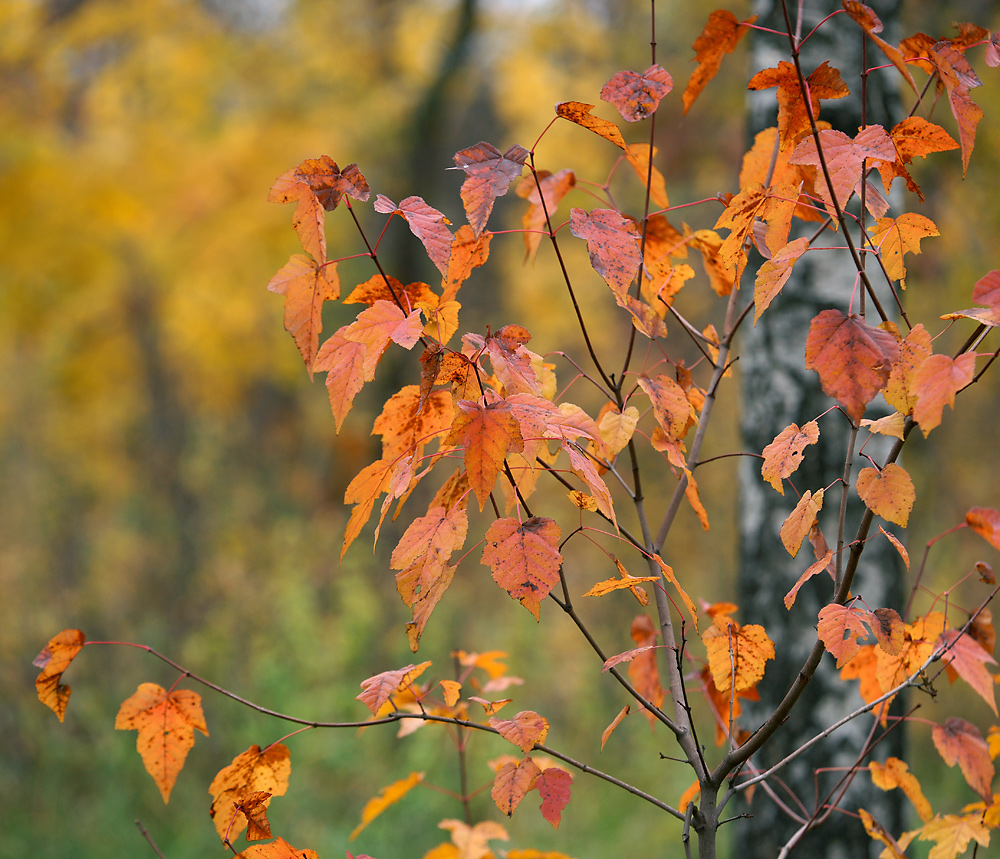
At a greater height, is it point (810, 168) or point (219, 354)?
point (810, 168)

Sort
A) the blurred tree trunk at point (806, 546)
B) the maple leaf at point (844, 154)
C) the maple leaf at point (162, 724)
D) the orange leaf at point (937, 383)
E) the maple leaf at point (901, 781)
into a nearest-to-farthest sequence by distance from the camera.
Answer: the orange leaf at point (937, 383) < the maple leaf at point (844, 154) < the maple leaf at point (162, 724) < the maple leaf at point (901, 781) < the blurred tree trunk at point (806, 546)

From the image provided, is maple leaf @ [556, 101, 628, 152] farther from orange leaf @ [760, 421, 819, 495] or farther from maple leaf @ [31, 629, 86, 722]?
maple leaf @ [31, 629, 86, 722]

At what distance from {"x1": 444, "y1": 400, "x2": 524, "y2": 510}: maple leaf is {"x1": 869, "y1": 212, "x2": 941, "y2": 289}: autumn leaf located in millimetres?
466

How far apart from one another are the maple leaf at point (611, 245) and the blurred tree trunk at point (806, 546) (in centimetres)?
85

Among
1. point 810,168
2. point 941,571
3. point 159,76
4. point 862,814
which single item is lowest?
point 941,571

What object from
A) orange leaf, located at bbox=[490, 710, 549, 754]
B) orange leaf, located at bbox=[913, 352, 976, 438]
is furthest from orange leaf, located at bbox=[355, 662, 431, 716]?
orange leaf, located at bbox=[913, 352, 976, 438]

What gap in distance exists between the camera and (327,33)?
694 centimetres

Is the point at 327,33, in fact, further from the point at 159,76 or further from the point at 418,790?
the point at 418,790

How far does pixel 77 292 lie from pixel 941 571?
20.6 ft

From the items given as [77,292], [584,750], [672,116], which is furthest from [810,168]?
[77,292]

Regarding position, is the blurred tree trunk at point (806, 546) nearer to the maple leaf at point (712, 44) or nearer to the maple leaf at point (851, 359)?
the maple leaf at point (712, 44)

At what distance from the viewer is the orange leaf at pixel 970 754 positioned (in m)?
0.91

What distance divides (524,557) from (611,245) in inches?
12.5

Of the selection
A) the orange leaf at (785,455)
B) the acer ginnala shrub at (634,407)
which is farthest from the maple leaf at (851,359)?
the orange leaf at (785,455)
